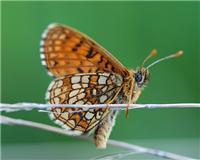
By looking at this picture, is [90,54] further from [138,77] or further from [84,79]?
[138,77]

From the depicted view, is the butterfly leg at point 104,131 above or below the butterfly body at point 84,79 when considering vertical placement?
below

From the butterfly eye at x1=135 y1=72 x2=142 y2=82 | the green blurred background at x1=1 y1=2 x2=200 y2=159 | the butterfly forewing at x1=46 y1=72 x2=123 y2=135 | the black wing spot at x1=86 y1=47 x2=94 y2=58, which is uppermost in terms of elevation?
the black wing spot at x1=86 y1=47 x2=94 y2=58

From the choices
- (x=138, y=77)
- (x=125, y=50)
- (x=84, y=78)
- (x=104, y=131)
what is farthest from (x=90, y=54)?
(x=125, y=50)

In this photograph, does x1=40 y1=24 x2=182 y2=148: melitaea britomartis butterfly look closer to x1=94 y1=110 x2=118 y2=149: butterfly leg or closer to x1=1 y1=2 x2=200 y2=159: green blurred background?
x1=94 y1=110 x2=118 y2=149: butterfly leg

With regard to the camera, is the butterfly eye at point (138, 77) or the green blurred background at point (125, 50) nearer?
the butterfly eye at point (138, 77)

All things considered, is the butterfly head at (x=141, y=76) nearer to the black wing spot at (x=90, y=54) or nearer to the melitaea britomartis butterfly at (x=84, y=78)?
the melitaea britomartis butterfly at (x=84, y=78)

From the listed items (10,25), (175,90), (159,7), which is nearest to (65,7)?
(10,25)

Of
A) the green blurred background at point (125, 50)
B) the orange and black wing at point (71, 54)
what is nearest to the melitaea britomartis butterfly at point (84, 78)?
the orange and black wing at point (71, 54)

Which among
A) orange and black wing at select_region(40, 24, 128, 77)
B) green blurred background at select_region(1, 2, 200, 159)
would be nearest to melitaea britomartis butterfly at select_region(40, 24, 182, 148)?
orange and black wing at select_region(40, 24, 128, 77)
